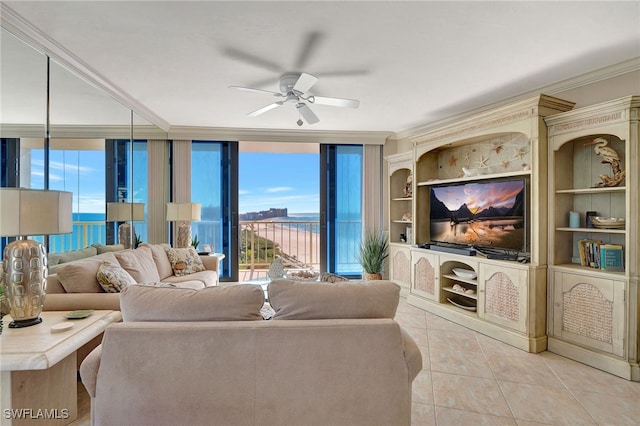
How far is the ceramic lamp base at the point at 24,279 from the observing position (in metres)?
1.56

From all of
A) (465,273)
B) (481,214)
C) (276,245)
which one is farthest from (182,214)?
(481,214)

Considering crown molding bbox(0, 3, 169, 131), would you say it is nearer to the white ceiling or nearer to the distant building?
the white ceiling

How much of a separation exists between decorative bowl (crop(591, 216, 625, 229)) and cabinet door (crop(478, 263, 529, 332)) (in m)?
0.66

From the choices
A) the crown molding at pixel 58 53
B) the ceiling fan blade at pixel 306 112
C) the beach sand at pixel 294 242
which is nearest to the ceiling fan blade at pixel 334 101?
the ceiling fan blade at pixel 306 112

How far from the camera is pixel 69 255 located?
264cm

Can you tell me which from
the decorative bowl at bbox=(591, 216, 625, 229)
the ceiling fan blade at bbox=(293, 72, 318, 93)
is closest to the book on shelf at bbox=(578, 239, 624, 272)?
the decorative bowl at bbox=(591, 216, 625, 229)

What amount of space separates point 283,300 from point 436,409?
1.30 metres

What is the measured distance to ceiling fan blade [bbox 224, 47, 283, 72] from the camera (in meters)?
2.35

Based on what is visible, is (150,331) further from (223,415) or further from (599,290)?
(599,290)

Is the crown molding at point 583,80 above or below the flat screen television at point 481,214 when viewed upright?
above

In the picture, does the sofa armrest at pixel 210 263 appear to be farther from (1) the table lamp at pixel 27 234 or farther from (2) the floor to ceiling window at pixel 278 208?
(1) the table lamp at pixel 27 234

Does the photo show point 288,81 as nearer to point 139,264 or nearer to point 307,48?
point 307,48

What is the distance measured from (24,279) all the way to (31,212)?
419 millimetres

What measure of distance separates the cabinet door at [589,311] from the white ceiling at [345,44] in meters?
1.84
